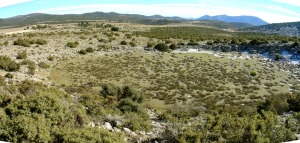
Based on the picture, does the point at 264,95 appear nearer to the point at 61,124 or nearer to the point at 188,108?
the point at 188,108

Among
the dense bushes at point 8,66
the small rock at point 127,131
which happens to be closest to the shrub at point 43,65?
the dense bushes at point 8,66

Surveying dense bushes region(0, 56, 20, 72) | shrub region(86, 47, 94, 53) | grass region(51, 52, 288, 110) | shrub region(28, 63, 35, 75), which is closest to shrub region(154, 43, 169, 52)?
grass region(51, 52, 288, 110)

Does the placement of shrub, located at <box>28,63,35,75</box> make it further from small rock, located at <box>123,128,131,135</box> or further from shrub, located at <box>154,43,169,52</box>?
shrub, located at <box>154,43,169,52</box>

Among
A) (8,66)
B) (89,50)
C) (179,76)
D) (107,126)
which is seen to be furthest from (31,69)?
(107,126)

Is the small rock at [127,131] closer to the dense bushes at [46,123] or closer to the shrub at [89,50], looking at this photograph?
the dense bushes at [46,123]

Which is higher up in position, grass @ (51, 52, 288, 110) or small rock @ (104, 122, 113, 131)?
small rock @ (104, 122, 113, 131)

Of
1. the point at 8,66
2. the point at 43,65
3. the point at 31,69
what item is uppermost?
the point at 8,66

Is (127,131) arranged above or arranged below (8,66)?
above

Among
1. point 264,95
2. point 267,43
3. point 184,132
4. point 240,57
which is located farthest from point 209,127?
point 267,43

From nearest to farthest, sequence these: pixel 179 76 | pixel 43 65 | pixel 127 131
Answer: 1. pixel 127 131
2. pixel 43 65
3. pixel 179 76

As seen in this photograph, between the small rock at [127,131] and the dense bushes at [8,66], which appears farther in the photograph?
the dense bushes at [8,66]

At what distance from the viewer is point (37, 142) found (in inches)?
429

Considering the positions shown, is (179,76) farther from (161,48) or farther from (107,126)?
(107,126)

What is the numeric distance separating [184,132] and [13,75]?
17360 mm
